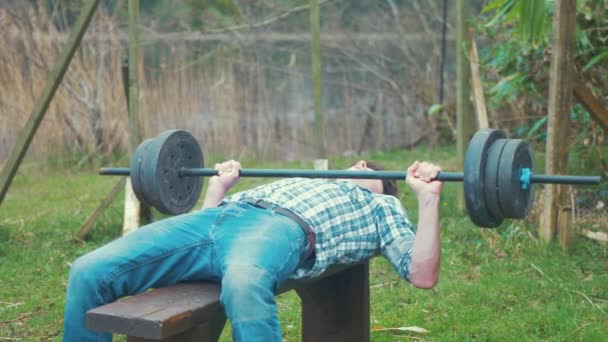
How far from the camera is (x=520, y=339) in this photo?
146 inches

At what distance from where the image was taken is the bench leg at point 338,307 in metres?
3.38

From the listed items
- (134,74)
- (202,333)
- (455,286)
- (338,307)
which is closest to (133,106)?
(134,74)

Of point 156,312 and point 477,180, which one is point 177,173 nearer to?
point 156,312

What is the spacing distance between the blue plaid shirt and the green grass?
72 cm

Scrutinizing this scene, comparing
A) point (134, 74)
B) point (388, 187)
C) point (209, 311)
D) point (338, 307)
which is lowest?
point (338, 307)

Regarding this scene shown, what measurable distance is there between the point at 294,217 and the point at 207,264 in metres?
0.37

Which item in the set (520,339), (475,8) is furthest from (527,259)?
(475,8)

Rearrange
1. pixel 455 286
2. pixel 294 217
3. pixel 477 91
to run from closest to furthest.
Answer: pixel 294 217, pixel 455 286, pixel 477 91

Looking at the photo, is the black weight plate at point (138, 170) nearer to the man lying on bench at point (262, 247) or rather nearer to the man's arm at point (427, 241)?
the man lying on bench at point (262, 247)

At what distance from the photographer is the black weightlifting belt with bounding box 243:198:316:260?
310cm

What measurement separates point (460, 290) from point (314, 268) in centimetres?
153

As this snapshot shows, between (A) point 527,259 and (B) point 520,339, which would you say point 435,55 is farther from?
(B) point 520,339

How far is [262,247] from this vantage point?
2873mm

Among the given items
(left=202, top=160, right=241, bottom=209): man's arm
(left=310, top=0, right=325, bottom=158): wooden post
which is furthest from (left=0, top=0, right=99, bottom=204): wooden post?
(left=202, top=160, right=241, bottom=209): man's arm
